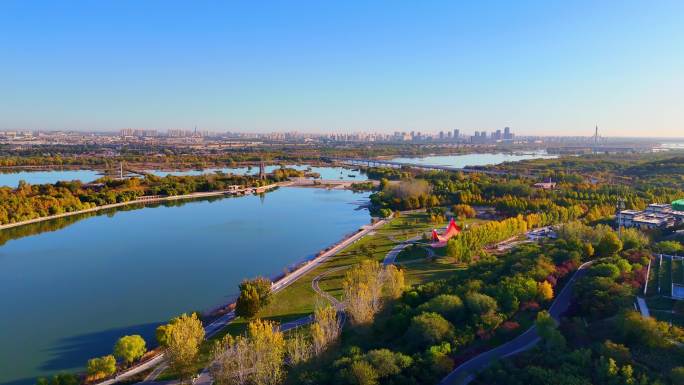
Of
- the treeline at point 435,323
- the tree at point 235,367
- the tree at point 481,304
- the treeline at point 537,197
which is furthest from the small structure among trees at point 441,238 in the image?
the tree at point 235,367

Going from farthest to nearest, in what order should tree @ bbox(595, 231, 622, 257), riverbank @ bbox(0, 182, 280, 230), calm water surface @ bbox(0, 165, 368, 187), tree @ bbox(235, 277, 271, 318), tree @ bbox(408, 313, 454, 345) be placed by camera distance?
calm water surface @ bbox(0, 165, 368, 187) → riverbank @ bbox(0, 182, 280, 230) → tree @ bbox(595, 231, 622, 257) → tree @ bbox(235, 277, 271, 318) → tree @ bbox(408, 313, 454, 345)

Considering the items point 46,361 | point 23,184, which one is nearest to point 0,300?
point 46,361

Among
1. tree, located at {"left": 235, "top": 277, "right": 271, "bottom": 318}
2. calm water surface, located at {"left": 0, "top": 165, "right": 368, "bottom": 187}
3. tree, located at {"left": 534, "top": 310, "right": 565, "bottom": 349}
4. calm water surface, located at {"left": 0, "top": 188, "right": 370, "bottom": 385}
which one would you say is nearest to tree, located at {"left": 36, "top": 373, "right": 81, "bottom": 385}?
calm water surface, located at {"left": 0, "top": 188, "right": 370, "bottom": 385}

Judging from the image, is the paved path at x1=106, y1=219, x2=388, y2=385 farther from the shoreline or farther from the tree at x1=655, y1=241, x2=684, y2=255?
the tree at x1=655, y1=241, x2=684, y2=255

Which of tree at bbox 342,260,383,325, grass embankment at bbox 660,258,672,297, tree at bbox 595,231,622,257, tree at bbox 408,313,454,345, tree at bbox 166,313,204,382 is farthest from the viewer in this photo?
tree at bbox 595,231,622,257

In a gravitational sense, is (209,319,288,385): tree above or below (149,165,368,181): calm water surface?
below

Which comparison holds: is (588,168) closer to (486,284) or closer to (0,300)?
(486,284)

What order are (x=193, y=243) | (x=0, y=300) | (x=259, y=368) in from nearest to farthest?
(x=259, y=368) → (x=0, y=300) → (x=193, y=243)
